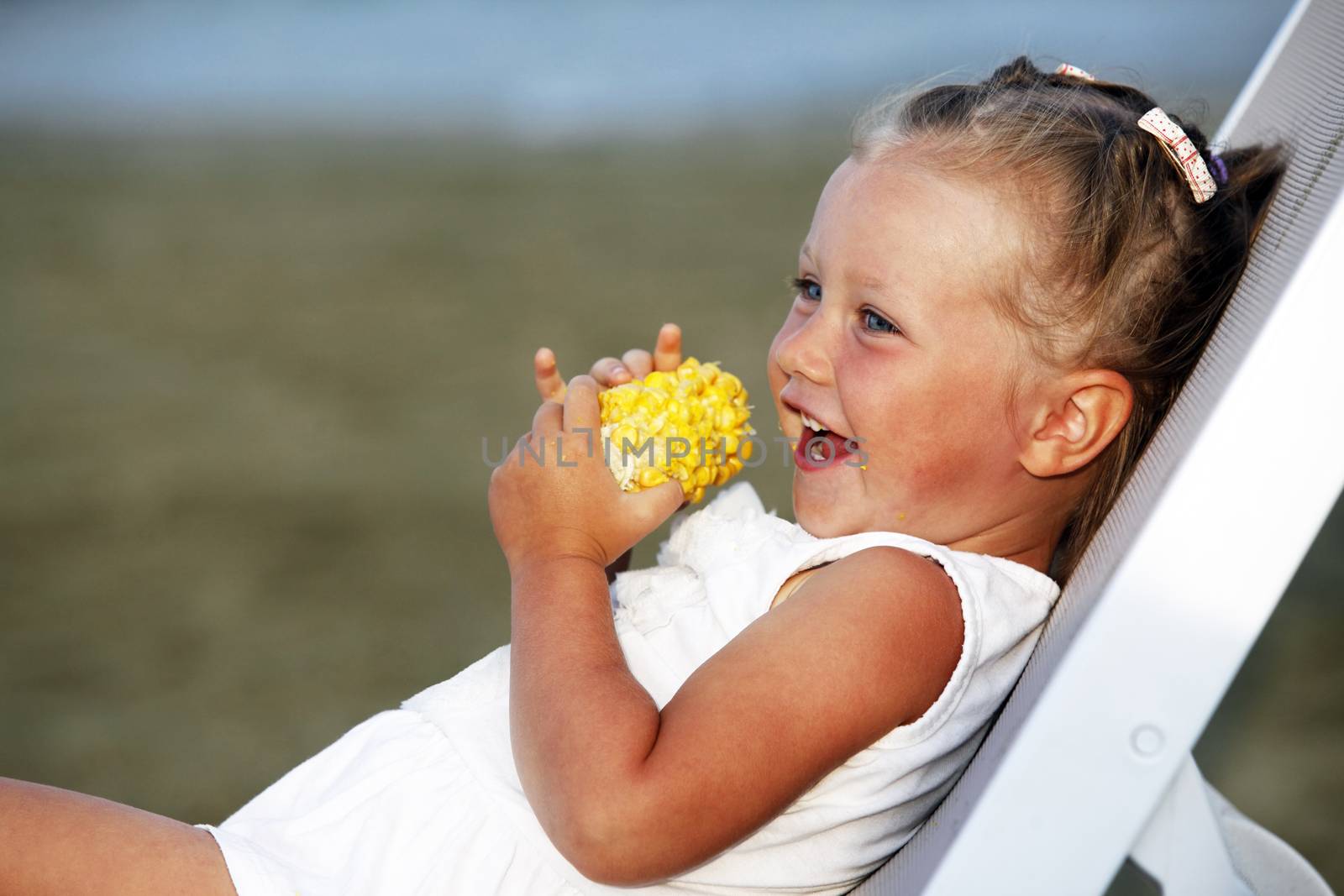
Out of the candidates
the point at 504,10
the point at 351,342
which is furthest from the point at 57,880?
the point at 504,10

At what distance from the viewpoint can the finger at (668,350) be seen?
200cm

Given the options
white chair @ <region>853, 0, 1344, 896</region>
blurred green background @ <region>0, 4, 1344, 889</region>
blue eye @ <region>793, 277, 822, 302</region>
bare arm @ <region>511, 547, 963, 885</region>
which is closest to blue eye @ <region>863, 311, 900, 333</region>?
Result: blue eye @ <region>793, 277, 822, 302</region>

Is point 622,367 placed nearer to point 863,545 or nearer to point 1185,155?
point 863,545

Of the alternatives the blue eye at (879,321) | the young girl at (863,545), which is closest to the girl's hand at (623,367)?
the young girl at (863,545)

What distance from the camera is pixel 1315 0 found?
2119 millimetres

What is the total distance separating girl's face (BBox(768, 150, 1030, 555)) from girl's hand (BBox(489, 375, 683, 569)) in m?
0.24

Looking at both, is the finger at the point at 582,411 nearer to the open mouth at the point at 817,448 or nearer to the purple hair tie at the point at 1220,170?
the open mouth at the point at 817,448

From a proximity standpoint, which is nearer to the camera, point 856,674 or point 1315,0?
point 856,674

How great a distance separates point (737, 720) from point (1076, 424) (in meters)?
0.68

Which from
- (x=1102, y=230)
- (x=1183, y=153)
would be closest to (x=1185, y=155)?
(x=1183, y=153)

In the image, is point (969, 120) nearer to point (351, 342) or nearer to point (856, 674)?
point (856, 674)

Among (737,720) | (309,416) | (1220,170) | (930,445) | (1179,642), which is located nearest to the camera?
(1179,642)

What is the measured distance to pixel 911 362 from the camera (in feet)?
5.62

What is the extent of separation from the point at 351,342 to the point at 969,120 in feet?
17.0
